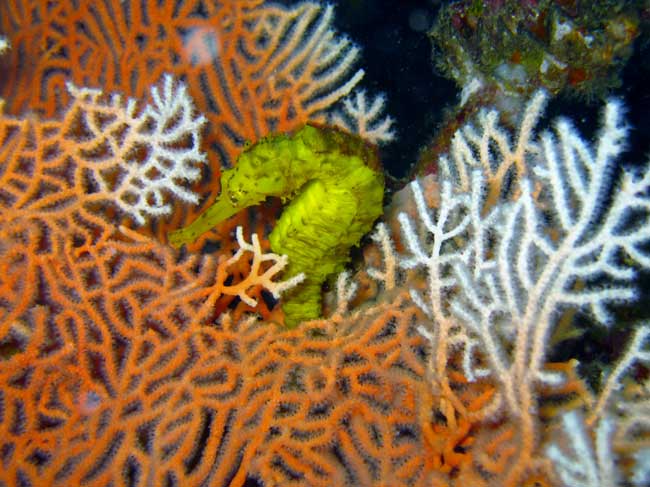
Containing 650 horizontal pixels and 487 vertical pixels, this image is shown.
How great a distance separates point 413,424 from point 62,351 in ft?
6.75

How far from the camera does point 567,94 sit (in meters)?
4.10

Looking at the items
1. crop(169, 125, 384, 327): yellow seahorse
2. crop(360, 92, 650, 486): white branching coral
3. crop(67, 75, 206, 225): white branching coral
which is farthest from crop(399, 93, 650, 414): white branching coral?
crop(67, 75, 206, 225): white branching coral

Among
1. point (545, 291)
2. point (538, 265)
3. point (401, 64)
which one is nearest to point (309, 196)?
point (538, 265)

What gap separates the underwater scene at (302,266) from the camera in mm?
2062

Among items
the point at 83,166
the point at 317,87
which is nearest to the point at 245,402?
the point at 83,166

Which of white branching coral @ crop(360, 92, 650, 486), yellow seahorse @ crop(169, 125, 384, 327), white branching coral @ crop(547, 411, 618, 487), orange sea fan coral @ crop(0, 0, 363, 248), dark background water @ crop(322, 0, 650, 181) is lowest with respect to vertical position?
white branching coral @ crop(547, 411, 618, 487)

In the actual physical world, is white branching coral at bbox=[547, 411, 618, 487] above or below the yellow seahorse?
below

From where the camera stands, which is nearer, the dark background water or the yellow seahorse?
the yellow seahorse

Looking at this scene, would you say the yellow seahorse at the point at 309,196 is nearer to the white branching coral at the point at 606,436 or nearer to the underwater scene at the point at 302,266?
the underwater scene at the point at 302,266

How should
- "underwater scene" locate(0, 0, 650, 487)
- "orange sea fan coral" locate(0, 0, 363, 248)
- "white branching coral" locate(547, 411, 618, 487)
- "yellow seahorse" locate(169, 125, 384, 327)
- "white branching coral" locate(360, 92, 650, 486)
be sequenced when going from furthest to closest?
"orange sea fan coral" locate(0, 0, 363, 248), "yellow seahorse" locate(169, 125, 384, 327), "underwater scene" locate(0, 0, 650, 487), "white branching coral" locate(360, 92, 650, 486), "white branching coral" locate(547, 411, 618, 487)

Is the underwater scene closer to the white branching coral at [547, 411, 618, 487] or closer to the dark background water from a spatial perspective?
the white branching coral at [547, 411, 618, 487]

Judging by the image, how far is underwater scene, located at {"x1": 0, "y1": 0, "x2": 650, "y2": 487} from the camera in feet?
6.77

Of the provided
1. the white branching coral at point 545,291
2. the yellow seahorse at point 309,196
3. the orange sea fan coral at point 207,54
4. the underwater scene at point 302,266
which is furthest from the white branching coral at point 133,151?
the white branching coral at point 545,291

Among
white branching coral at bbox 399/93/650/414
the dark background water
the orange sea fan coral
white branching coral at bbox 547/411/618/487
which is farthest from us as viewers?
the dark background water
